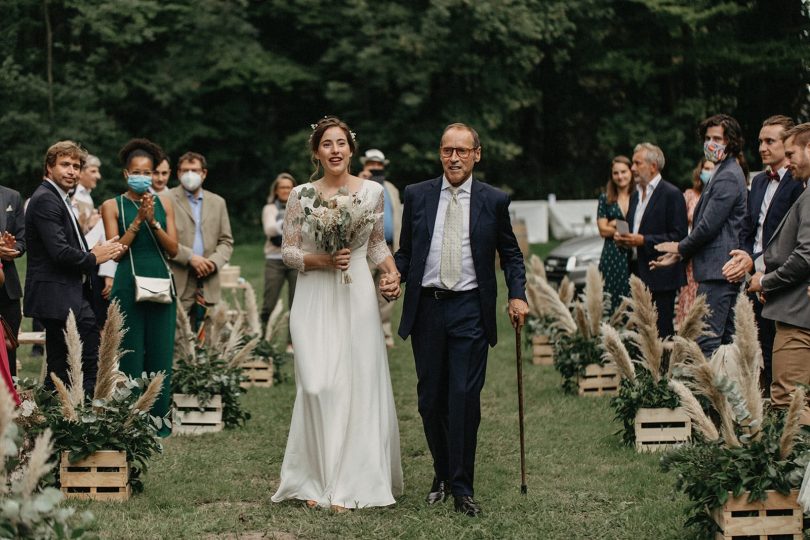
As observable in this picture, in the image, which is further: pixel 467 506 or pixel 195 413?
pixel 195 413

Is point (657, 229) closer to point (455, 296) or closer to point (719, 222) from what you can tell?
point (719, 222)

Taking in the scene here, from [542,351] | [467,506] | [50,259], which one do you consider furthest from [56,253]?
[542,351]

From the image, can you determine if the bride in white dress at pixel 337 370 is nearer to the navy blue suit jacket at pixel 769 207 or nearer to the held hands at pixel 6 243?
the held hands at pixel 6 243

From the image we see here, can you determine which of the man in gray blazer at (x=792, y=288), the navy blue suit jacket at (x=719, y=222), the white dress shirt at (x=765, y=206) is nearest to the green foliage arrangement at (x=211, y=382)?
the navy blue suit jacket at (x=719, y=222)

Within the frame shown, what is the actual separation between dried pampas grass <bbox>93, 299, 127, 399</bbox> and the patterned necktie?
6.47 feet

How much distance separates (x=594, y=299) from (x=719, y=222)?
6.64 feet

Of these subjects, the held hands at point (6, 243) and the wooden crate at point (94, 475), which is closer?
the wooden crate at point (94, 475)

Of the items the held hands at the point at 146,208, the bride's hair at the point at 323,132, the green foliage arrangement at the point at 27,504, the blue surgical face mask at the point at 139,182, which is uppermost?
the bride's hair at the point at 323,132

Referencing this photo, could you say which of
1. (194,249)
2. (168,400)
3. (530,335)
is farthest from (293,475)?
(530,335)

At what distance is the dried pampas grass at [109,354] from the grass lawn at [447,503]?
0.69 metres

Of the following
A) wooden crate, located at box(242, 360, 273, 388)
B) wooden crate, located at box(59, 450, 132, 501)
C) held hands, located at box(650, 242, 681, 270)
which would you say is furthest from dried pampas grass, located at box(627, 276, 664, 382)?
wooden crate, located at box(242, 360, 273, 388)

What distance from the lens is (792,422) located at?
521cm

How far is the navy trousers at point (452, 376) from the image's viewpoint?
6.52m

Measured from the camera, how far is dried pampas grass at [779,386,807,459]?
16.8ft
